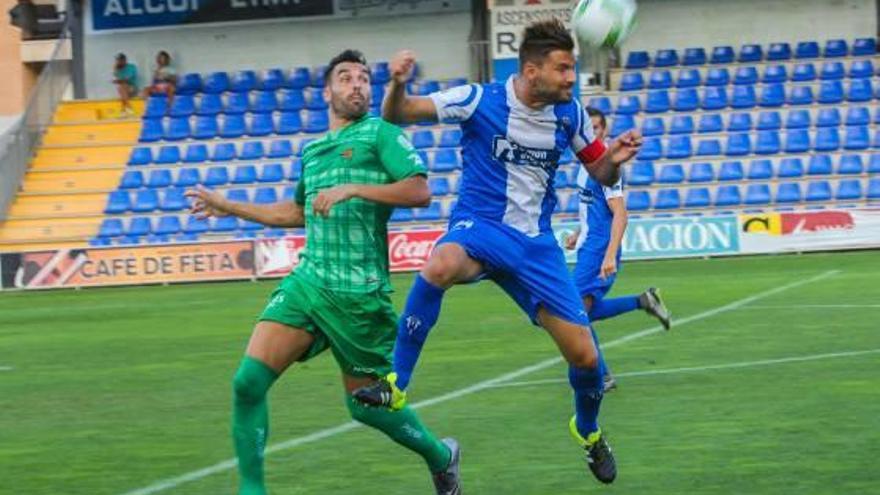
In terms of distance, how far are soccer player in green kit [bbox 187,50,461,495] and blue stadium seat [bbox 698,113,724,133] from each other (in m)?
27.8

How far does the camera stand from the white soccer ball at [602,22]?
10.4 meters

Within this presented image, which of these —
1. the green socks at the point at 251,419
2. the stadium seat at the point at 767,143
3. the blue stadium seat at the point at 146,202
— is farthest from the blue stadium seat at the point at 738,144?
the green socks at the point at 251,419

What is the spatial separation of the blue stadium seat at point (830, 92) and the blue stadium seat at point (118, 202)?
14141 mm

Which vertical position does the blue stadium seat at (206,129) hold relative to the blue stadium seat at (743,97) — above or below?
below

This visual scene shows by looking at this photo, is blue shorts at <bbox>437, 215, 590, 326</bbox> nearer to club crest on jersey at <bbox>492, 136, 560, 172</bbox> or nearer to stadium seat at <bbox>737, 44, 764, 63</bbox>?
club crest on jersey at <bbox>492, 136, 560, 172</bbox>

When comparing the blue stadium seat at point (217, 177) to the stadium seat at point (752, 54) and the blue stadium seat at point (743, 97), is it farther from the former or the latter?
the stadium seat at point (752, 54)

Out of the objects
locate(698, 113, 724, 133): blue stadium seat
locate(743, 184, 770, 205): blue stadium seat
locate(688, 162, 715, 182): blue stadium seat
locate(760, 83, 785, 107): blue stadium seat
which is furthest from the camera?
locate(760, 83, 785, 107): blue stadium seat

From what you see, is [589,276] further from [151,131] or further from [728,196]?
[151,131]

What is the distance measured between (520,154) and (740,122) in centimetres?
2647

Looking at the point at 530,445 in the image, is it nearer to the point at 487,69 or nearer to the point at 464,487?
the point at 464,487

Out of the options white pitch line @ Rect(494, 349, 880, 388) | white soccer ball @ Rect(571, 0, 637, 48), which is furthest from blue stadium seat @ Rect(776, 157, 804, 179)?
white soccer ball @ Rect(571, 0, 637, 48)

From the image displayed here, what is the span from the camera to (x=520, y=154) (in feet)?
29.4

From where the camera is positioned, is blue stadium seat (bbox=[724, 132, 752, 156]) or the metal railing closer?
blue stadium seat (bbox=[724, 132, 752, 156])

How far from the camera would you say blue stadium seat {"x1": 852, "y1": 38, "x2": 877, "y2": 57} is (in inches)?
1399
